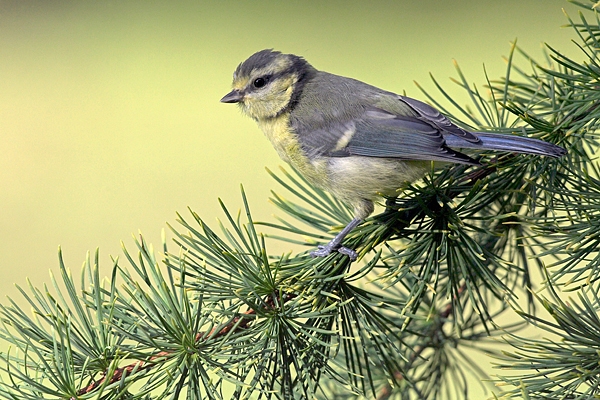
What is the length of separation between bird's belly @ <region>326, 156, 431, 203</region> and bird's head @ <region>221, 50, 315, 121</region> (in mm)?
261

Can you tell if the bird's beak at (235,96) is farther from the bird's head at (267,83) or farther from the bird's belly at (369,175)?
the bird's belly at (369,175)

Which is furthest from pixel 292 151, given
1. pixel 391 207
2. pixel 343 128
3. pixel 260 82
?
pixel 391 207

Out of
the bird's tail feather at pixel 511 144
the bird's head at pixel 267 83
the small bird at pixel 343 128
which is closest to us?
the bird's tail feather at pixel 511 144

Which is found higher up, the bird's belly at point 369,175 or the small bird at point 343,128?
the small bird at point 343,128

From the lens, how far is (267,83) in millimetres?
1681

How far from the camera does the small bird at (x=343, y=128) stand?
56.4 inches

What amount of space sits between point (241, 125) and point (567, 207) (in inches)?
177

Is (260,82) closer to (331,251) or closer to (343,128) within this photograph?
(343,128)

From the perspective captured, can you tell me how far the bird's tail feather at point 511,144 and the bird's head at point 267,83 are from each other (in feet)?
1.57

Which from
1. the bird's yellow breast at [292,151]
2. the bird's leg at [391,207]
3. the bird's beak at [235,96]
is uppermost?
the bird's beak at [235,96]

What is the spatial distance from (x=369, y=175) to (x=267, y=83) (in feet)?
1.29

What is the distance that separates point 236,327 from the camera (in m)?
0.91

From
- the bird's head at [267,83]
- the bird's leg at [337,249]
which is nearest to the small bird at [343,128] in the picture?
the bird's head at [267,83]

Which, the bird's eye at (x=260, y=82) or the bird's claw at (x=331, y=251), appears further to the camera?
the bird's eye at (x=260, y=82)
